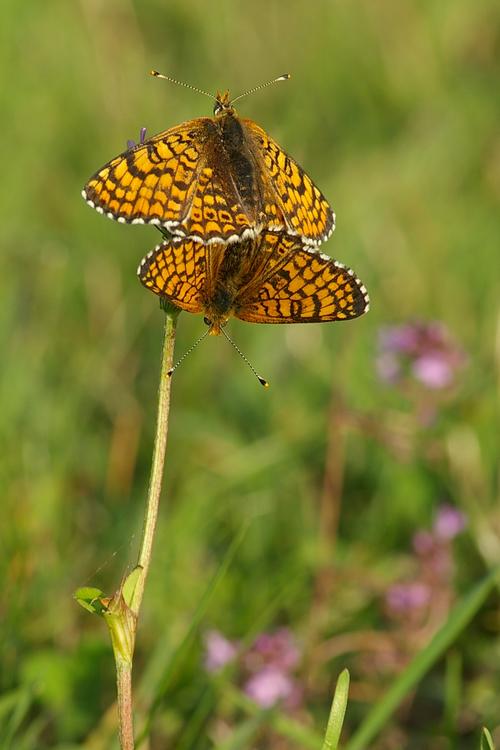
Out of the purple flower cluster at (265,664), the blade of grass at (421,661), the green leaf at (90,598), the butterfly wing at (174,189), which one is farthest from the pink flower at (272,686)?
the butterfly wing at (174,189)

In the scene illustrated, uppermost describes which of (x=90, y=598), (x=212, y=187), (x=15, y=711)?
(x=212, y=187)

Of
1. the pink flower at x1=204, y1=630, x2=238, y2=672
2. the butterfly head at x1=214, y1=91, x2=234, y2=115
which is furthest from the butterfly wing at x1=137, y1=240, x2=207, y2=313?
the pink flower at x1=204, y1=630, x2=238, y2=672

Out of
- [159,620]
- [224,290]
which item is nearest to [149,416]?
[159,620]

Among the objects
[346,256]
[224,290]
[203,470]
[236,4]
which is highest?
[236,4]

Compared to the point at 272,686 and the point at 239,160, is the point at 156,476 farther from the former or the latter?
the point at 272,686

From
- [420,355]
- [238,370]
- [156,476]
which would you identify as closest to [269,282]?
[156,476]

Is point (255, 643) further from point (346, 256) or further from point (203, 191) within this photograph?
point (346, 256)

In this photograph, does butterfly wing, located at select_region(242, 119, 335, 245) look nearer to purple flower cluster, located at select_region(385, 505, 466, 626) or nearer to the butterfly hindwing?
the butterfly hindwing
